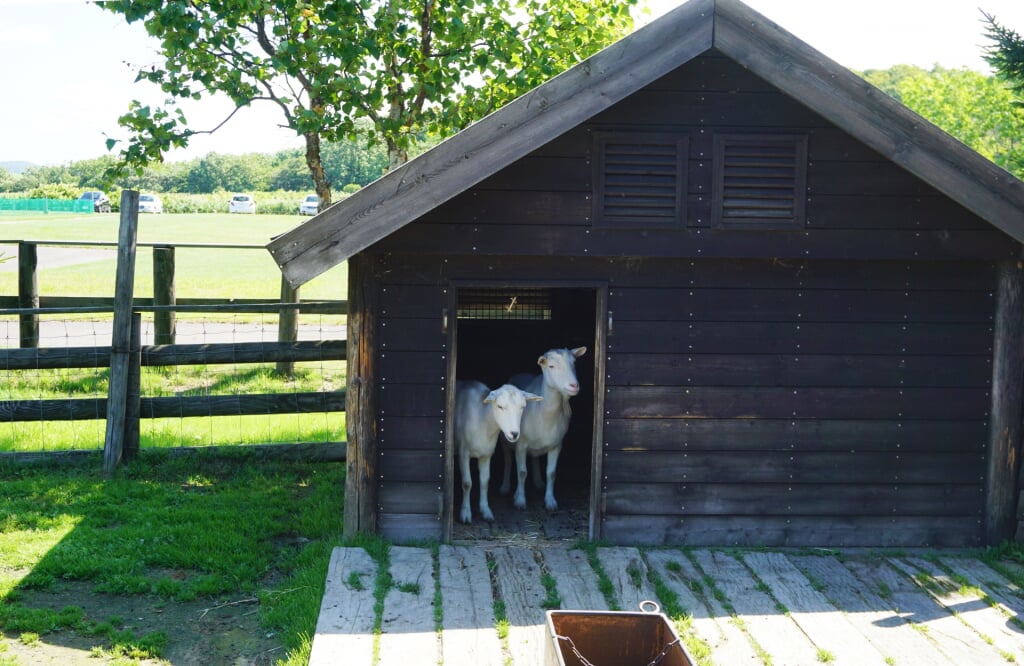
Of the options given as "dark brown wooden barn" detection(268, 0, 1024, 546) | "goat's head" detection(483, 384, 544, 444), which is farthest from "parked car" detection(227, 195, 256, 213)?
"dark brown wooden barn" detection(268, 0, 1024, 546)

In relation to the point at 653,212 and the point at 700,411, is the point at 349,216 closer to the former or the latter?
the point at 653,212

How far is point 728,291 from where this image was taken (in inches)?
315

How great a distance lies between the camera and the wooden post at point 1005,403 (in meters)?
8.15

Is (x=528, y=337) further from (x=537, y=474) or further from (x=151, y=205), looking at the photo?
(x=151, y=205)

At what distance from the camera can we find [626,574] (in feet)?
24.1

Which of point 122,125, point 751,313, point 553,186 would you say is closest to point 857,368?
point 751,313

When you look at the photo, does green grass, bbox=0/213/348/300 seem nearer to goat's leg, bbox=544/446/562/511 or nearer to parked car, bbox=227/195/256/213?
parked car, bbox=227/195/256/213

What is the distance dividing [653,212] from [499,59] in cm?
518

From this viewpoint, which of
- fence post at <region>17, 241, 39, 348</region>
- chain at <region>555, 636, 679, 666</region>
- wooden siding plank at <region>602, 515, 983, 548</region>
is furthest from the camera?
fence post at <region>17, 241, 39, 348</region>

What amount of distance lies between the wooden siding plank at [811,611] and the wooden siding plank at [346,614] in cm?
288

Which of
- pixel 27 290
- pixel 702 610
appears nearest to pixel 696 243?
pixel 702 610

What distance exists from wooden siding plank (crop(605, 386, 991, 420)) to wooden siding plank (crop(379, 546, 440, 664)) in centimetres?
198

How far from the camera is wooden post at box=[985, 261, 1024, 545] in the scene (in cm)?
815

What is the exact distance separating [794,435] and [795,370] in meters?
0.54
